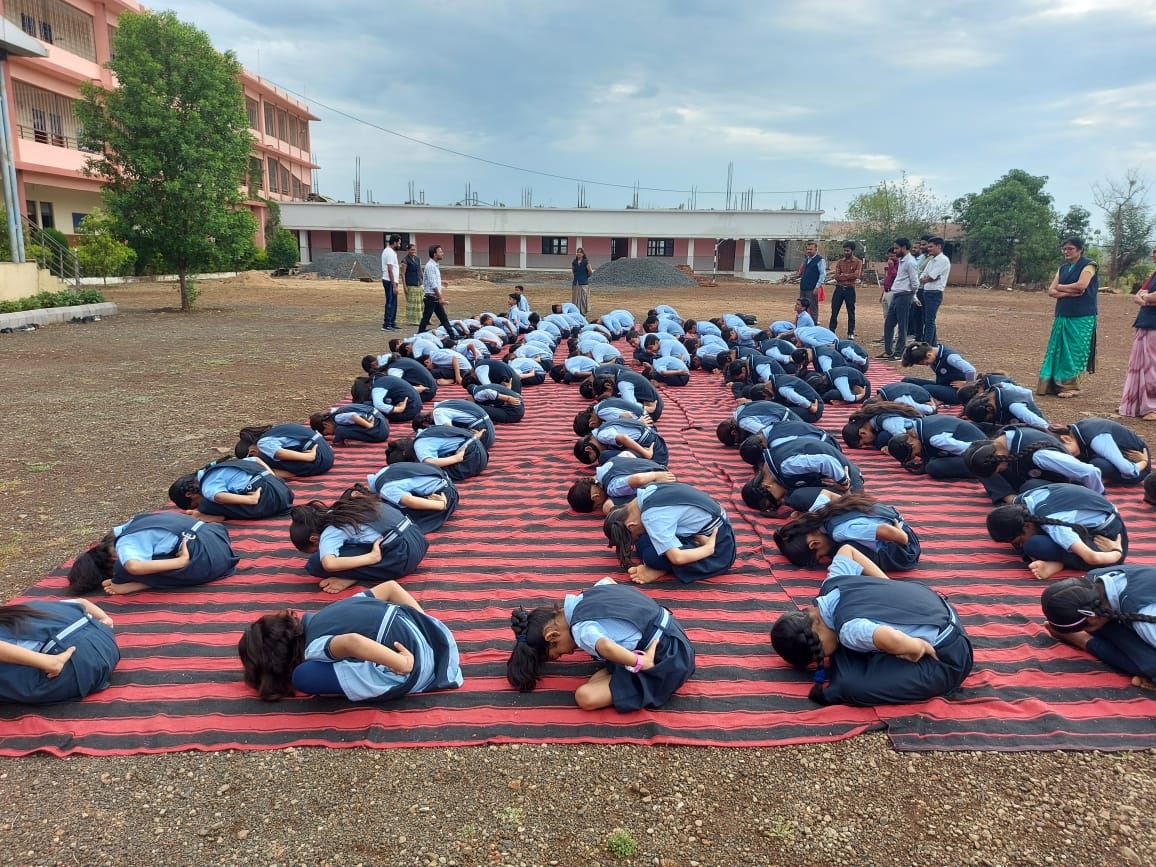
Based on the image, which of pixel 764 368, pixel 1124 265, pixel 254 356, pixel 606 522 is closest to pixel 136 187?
pixel 254 356

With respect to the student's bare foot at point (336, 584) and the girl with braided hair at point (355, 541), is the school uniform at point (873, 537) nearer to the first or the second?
the girl with braided hair at point (355, 541)

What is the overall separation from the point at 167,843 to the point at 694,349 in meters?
9.12

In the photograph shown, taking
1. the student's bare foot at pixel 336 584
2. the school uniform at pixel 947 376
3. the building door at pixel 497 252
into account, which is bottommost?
the student's bare foot at pixel 336 584

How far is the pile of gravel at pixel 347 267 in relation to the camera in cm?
3036

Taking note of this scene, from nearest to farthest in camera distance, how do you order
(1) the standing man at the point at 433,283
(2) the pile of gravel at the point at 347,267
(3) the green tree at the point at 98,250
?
1. (1) the standing man at the point at 433,283
2. (3) the green tree at the point at 98,250
3. (2) the pile of gravel at the point at 347,267

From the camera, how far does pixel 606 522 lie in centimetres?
413

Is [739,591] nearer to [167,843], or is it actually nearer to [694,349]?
[167,843]

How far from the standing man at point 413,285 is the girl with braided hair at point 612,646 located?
38.0ft

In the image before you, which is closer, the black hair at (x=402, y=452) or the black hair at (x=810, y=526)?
the black hair at (x=810, y=526)

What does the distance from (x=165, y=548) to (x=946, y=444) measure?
5285 mm

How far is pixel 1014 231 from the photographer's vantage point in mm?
29484

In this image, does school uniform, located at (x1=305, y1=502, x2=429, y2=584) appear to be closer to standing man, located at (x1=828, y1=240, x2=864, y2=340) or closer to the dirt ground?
the dirt ground

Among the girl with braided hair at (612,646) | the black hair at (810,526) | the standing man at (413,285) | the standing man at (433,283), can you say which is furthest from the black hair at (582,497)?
the standing man at (413,285)

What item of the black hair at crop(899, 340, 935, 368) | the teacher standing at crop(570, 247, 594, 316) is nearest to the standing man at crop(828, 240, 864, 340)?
the black hair at crop(899, 340, 935, 368)
